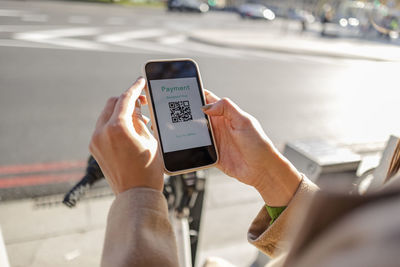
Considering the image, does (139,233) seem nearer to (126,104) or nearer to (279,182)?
(126,104)

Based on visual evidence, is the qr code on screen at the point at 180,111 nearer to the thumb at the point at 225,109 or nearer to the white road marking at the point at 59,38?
the thumb at the point at 225,109

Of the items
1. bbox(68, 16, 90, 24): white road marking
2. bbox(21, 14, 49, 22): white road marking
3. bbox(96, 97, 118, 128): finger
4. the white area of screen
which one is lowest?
bbox(68, 16, 90, 24): white road marking

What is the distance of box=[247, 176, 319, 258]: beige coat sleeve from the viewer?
1188mm

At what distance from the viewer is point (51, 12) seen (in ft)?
44.4

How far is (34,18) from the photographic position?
1162cm

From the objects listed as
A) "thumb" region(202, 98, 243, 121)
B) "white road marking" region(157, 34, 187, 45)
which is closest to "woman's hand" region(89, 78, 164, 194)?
"thumb" region(202, 98, 243, 121)

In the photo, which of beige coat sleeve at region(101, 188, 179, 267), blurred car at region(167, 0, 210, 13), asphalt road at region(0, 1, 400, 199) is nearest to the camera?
beige coat sleeve at region(101, 188, 179, 267)

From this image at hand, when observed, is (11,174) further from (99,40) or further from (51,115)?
(99,40)

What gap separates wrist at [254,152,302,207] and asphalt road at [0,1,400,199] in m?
1.39

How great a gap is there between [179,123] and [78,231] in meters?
1.77

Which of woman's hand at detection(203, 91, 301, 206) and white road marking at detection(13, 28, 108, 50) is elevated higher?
woman's hand at detection(203, 91, 301, 206)

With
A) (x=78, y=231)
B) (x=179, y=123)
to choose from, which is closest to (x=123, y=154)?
(x=179, y=123)

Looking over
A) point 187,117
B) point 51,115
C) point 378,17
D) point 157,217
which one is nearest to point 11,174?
point 51,115

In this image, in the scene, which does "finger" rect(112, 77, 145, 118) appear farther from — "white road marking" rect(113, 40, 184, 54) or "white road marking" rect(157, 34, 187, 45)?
"white road marking" rect(157, 34, 187, 45)
